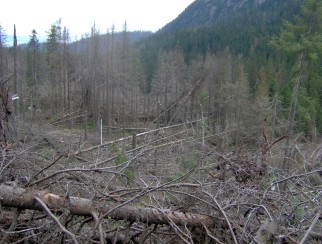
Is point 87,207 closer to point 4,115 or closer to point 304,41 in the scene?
point 4,115

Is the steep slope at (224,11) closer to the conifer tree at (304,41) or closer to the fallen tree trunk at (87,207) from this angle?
the conifer tree at (304,41)

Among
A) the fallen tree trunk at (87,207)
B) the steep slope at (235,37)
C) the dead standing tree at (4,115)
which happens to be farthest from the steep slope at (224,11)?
the fallen tree trunk at (87,207)

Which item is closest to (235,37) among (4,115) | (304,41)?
(304,41)

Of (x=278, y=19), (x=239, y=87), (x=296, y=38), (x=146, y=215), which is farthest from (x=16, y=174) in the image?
(x=278, y=19)

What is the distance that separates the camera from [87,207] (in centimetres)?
276

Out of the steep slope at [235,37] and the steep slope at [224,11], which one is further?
the steep slope at [224,11]

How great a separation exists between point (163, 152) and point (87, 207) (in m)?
7.90

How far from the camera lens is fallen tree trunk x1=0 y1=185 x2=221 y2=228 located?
273 cm

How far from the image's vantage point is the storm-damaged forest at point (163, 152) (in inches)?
111

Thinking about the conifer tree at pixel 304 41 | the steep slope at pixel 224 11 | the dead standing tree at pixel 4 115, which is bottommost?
the dead standing tree at pixel 4 115

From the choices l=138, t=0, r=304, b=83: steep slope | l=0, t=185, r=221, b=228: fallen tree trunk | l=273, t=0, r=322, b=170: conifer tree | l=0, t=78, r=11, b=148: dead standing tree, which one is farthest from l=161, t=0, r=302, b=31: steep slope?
l=0, t=185, r=221, b=228: fallen tree trunk

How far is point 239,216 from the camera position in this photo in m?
3.00

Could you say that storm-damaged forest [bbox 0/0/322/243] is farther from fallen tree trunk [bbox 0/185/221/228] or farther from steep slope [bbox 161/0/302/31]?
steep slope [bbox 161/0/302/31]

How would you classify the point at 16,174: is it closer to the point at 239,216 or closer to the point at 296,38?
the point at 239,216
